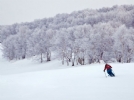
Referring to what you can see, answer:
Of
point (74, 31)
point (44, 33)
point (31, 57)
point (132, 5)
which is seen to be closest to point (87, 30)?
point (74, 31)

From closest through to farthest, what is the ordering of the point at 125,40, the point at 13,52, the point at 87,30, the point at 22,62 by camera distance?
the point at 125,40, the point at 87,30, the point at 22,62, the point at 13,52

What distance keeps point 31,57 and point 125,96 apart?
66.4m

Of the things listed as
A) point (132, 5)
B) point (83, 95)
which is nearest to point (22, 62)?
point (83, 95)

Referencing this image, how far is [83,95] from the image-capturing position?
11.4 metres

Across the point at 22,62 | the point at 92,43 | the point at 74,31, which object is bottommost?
the point at 22,62

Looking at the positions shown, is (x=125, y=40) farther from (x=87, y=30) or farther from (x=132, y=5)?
(x=132, y=5)

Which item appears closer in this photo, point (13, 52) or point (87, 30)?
point (87, 30)

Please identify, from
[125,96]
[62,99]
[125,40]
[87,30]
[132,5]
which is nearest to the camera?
[125,96]

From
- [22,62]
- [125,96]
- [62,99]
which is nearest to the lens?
[125,96]

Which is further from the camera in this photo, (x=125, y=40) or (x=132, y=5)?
(x=132, y=5)

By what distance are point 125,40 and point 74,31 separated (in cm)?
1635

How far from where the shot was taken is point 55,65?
→ 5947cm

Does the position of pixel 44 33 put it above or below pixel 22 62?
above

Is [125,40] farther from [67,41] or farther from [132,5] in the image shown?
[132,5]
